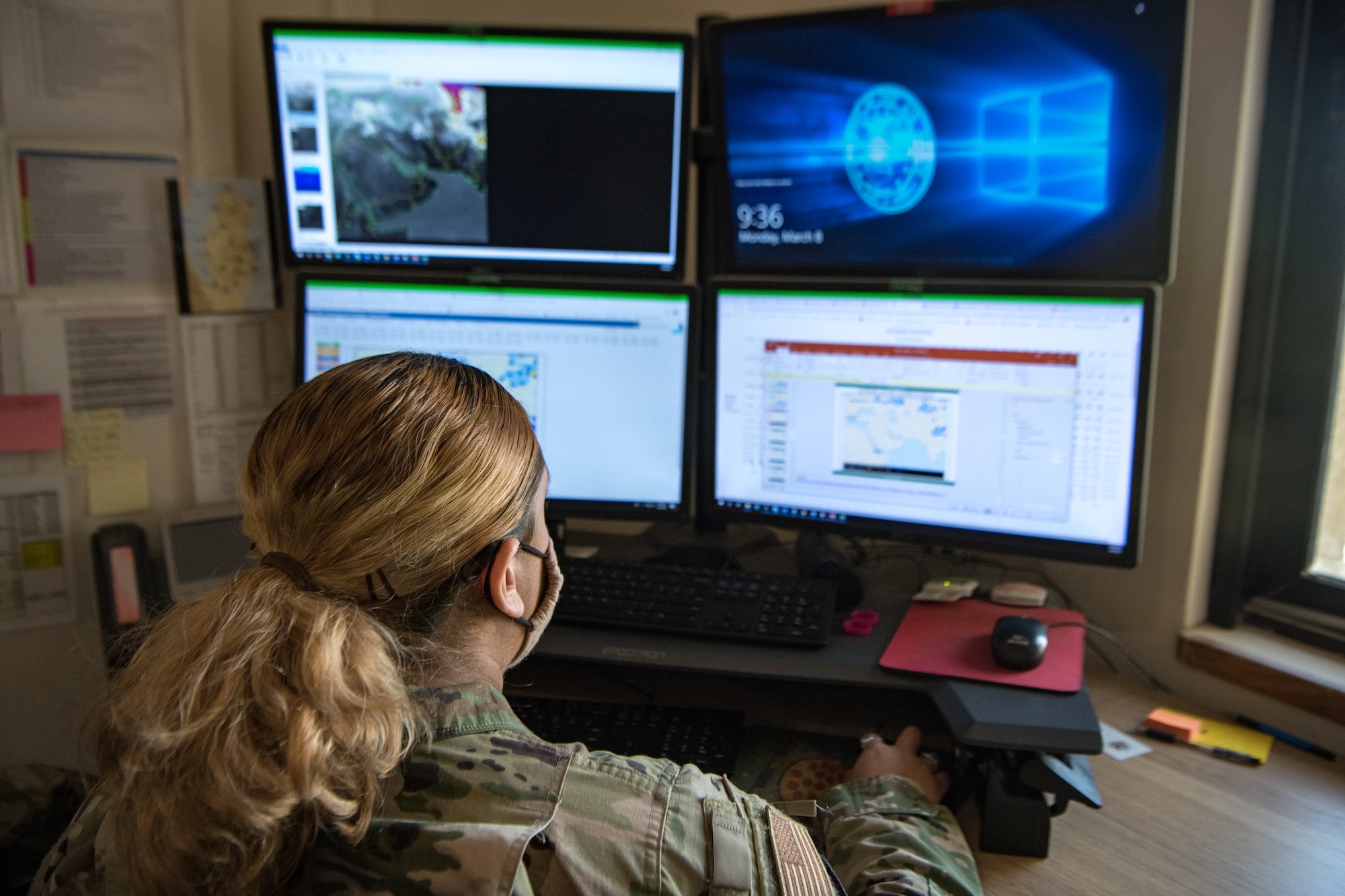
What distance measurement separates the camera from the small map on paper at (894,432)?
1255mm

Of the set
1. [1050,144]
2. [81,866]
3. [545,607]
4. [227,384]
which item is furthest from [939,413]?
[227,384]

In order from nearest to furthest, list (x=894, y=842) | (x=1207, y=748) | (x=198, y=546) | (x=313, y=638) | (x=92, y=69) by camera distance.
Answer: (x=313, y=638) < (x=894, y=842) < (x=1207, y=748) < (x=92, y=69) < (x=198, y=546)

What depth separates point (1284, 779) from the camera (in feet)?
3.56

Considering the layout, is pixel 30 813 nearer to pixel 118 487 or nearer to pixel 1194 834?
pixel 118 487

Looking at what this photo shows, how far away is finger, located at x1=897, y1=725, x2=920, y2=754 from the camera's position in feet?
3.44

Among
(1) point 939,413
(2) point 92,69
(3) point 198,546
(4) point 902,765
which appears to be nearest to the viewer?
(4) point 902,765

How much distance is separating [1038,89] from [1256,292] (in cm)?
40

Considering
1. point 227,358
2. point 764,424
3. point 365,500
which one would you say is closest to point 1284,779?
point 764,424

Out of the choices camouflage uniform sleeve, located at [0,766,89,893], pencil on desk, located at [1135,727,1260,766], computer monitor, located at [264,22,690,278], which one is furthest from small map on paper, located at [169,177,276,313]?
pencil on desk, located at [1135,727,1260,766]

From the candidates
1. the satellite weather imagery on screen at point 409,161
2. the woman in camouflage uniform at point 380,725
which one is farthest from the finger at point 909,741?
the satellite weather imagery on screen at point 409,161

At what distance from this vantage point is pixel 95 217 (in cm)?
152

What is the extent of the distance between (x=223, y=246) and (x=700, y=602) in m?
1.02

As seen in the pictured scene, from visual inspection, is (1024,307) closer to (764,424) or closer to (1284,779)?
(764,424)

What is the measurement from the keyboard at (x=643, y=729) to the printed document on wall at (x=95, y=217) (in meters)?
0.98
